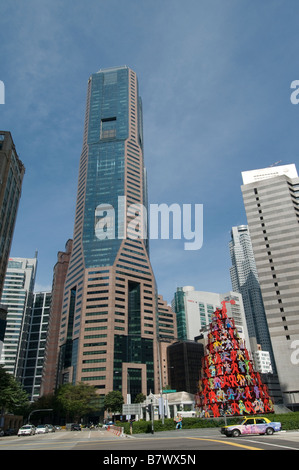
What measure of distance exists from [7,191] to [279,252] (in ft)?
288

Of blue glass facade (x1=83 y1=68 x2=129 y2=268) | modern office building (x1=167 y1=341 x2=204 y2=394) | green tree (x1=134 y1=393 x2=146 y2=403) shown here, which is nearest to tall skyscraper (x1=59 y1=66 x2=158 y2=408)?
blue glass facade (x1=83 y1=68 x2=129 y2=268)

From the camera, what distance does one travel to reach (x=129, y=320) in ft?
486

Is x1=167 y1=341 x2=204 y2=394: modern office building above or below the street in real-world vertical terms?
above

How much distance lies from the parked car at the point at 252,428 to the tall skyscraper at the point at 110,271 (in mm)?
99347

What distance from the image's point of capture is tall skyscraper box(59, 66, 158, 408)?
439 feet

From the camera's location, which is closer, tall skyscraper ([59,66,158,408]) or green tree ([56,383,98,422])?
green tree ([56,383,98,422])

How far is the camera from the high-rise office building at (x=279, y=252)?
3691 inches

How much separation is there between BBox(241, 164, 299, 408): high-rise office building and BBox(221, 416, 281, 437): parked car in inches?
2884

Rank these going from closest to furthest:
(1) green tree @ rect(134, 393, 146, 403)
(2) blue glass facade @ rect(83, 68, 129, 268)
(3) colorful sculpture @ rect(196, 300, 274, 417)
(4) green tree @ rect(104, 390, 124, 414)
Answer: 1. (3) colorful sculpture @ rect(196, 300, 274, 417)
2. (4) green tree @ rect(104, 390, 124, 414)
3. (1) green tree @ rect(134, 393, 146, 403)
4. (2) blue glass facade @ rect(83, 68, 129, 268)

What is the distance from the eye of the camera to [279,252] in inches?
4122

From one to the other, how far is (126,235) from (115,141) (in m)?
57.4

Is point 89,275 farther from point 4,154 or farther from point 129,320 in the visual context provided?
point 4,154

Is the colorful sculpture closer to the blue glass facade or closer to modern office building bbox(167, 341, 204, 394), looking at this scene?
the blue glass facade

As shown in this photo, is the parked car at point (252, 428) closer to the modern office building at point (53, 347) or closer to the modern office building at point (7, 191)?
the modern office building at point (7, 191)
